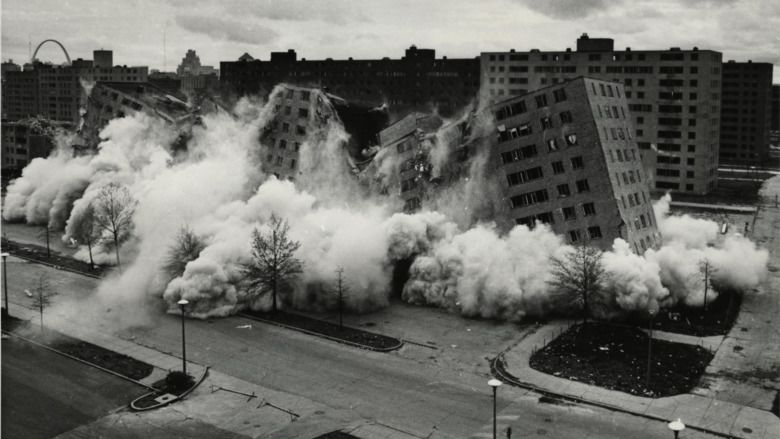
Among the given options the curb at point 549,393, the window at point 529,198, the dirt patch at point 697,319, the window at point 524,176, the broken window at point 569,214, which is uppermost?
the window at point 524,176

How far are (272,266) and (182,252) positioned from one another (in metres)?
8.57

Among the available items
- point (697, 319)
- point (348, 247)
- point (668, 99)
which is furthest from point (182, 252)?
point (668, 99)

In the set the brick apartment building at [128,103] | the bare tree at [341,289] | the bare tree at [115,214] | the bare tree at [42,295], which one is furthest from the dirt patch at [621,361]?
the brick apartment building at [128,103]

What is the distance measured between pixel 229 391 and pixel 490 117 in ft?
103

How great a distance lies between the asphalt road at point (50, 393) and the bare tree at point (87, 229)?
83.7ft

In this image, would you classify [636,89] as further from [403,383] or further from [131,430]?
[131,430]

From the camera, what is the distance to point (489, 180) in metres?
57.7

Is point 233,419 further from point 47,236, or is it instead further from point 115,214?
point 47,236

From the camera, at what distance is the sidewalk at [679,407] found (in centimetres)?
3259

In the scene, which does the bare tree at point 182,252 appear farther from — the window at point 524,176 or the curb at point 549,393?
the curb at point 549,393

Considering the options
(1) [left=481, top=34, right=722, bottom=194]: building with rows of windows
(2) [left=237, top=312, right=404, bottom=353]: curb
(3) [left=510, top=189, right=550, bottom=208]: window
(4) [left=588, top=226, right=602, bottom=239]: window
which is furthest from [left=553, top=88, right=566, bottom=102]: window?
(1) [left=481, top=34, right=722, bottom=194]: building with rows of windows

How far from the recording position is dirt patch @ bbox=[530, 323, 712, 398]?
124ft

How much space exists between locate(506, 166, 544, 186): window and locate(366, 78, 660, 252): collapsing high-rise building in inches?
3.0

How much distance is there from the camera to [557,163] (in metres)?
54.5
